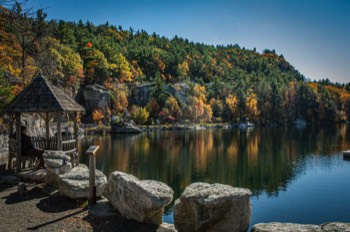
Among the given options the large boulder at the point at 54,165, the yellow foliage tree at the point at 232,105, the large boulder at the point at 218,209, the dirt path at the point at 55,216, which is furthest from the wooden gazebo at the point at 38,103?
the yellow foliage tree at the point at 232,105

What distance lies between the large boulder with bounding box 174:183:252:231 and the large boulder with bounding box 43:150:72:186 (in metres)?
Answer: 6.68

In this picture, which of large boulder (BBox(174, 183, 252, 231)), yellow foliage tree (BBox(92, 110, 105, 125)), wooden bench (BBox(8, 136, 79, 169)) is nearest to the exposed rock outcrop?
yellow foliage tree (BBox(92, 110, 105, 125))

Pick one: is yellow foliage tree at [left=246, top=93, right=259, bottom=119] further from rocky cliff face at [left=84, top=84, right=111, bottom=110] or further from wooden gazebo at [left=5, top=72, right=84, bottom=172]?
wooden gazebo at [left=5, top=72, right=84, bottom=172]

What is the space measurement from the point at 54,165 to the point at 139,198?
5.49 m

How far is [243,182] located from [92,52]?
7031 cm

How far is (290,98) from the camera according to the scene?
13075cm

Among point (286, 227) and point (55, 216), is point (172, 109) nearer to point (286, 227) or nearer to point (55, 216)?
point (55, 216)

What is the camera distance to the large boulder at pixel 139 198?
10469 mm

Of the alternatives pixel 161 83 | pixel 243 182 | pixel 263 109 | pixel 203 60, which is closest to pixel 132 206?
pixel 243 182

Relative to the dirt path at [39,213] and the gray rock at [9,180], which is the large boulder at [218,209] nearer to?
the dirt path at [39,213]

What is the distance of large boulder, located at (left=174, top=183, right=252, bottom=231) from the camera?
9984 mm

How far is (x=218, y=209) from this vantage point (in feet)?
32.9

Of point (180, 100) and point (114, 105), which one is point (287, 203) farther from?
point (180, 100)

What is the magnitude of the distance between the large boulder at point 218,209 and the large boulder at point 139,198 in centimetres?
91
